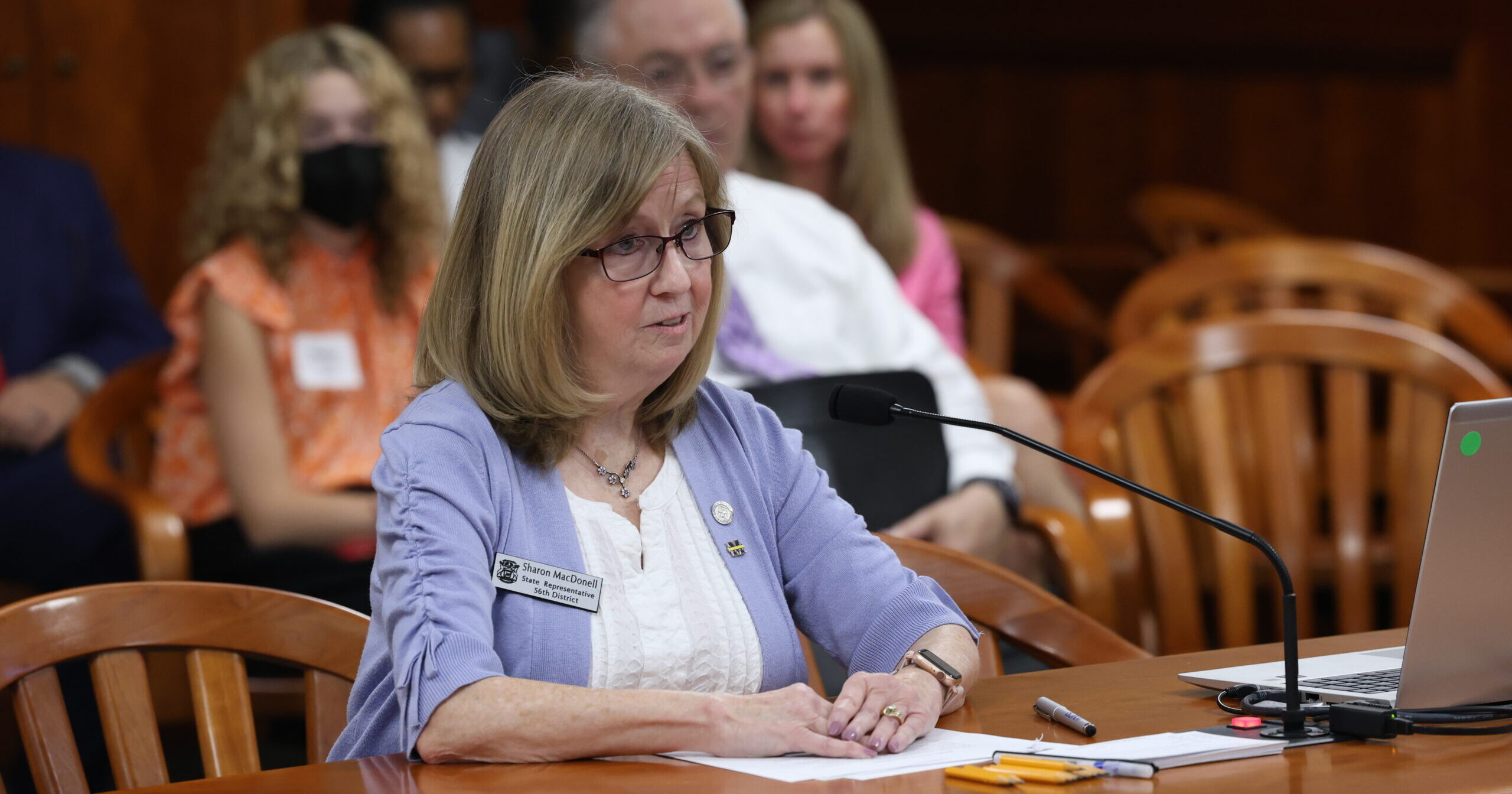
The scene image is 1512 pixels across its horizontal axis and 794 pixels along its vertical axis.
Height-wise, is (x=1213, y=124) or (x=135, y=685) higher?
(x=1213, y=124)

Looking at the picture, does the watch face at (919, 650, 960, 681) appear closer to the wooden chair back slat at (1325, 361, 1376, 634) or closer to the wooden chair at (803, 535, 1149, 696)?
the wooden chair at (803, 535, 1149, 696)

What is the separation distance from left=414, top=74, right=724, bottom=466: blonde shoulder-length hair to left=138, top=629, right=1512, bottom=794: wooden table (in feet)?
1.15

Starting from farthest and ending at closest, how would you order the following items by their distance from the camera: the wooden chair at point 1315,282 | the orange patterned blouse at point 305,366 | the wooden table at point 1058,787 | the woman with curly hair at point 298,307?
the wooden chair at point 1315,282, the orange patterned blouse at point 305,366, the woman with curly hair at point 298,307, the wooden table at point 1058,787

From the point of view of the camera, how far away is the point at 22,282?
3.27 meters

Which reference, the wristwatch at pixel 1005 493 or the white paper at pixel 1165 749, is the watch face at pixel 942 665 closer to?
the white paper at pixel 1165 749

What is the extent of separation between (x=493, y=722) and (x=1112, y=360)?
1.42m

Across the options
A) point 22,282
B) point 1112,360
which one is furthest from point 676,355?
point 22,282

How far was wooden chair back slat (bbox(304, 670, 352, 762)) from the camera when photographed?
4.75 ft

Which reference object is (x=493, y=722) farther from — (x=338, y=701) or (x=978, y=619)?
(x=978, y=619)

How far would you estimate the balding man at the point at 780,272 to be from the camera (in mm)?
2568

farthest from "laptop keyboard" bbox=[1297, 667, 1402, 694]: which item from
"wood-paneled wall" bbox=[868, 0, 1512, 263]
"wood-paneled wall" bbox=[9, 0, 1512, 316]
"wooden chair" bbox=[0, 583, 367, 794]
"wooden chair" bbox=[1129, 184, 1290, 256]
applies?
"wood-paneled wall" bbox=[868, 0, 1512, 263]

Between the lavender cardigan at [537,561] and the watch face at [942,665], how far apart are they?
0.07 meters

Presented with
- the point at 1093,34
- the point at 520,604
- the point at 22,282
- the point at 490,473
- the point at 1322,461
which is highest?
the point at 1093,34

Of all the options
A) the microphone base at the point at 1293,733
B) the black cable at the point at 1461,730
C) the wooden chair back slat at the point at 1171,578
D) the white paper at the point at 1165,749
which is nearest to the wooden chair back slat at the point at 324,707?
the white paper at the point at 1165,749
